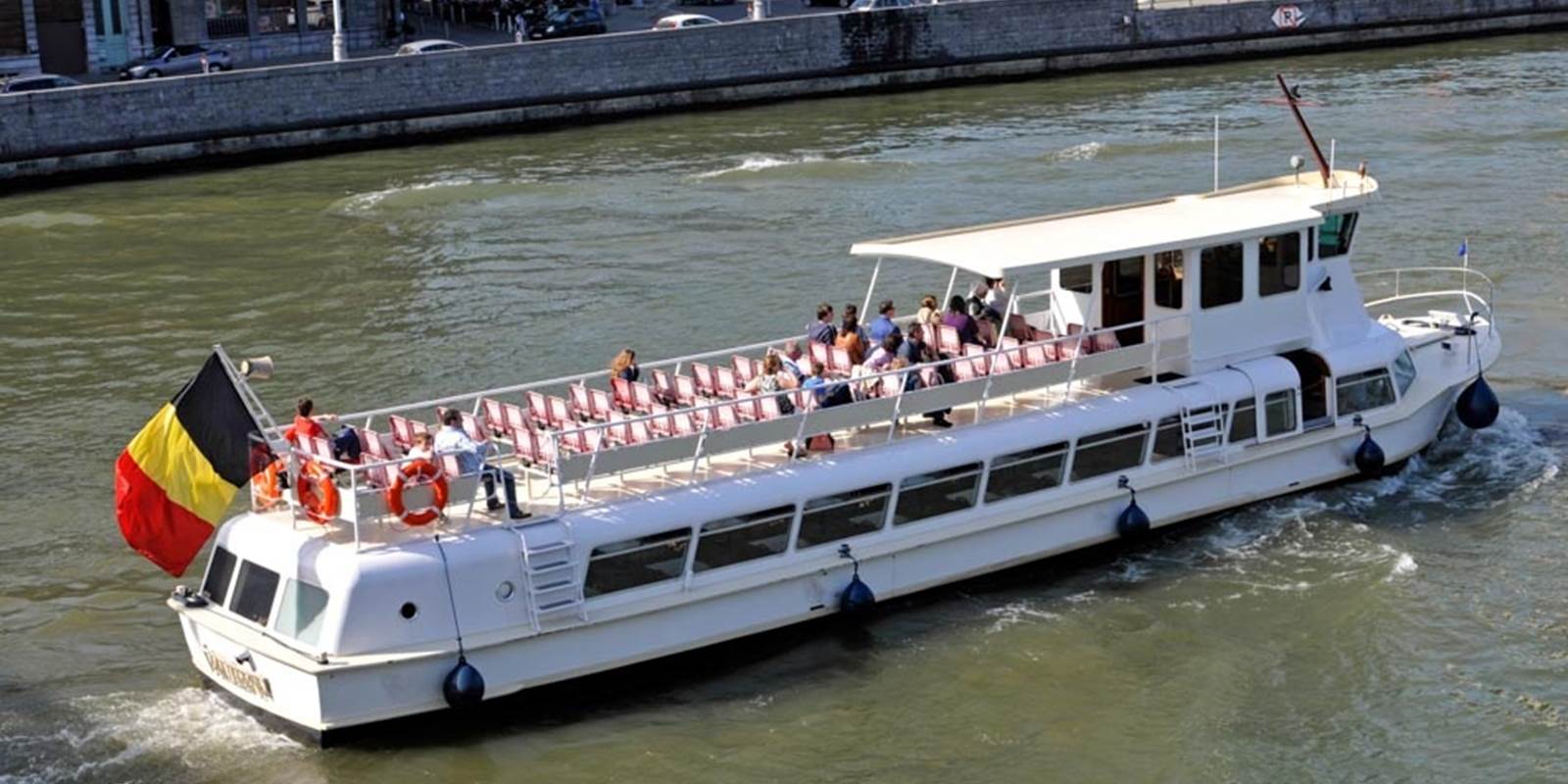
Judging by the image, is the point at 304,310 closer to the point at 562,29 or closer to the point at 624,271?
the point at 624,271

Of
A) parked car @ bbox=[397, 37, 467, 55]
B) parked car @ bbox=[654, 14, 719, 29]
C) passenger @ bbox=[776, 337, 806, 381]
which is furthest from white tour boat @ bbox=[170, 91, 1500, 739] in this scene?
parked car @ bbox=[654, 14, 719, 29]

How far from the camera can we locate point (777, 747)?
1775cm

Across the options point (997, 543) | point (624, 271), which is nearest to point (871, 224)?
point (624, 271)

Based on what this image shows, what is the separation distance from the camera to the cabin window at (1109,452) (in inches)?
823

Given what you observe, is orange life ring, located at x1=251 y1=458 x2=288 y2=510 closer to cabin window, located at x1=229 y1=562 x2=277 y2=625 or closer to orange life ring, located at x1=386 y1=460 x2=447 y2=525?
cabin window, located at x1=229 y1=562 x2=277 y2=625

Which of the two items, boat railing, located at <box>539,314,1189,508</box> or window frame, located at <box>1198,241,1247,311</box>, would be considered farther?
window frame, located at <box>1198,241,1247,311</box>

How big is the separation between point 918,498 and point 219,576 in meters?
6.12

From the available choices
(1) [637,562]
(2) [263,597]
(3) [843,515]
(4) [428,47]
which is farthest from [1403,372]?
(4) [428,47]

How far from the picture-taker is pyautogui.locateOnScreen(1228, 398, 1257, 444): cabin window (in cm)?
2183

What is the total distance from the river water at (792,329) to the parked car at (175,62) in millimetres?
9140

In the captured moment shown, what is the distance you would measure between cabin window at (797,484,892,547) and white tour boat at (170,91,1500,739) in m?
0.03

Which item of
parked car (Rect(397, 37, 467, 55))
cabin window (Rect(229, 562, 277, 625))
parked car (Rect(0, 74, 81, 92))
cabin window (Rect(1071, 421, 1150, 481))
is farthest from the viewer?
parked car (Rect(397, 37, 467, 55))

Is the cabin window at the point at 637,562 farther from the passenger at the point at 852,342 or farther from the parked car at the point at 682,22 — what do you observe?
the parked car at the point at 682,22

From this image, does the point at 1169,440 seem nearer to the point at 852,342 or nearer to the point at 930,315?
the point at 930,315
